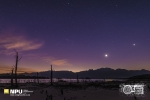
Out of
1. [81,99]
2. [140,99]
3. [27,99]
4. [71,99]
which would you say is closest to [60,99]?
[71,99]

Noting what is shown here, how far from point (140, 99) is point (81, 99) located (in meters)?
8.97

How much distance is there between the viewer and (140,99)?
25000 millimetres

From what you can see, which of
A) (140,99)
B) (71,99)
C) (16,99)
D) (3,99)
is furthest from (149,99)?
(3,99)

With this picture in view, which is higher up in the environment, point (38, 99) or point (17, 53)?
point (17, 53)

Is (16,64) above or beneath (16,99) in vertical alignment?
above

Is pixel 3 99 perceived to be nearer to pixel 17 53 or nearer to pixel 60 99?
pixel 60 99

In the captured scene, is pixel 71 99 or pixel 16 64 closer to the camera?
pixel 71 99

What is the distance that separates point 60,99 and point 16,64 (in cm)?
2627

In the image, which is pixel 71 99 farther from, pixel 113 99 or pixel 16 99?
pixel 16 99

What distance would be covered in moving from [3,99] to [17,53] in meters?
24.7

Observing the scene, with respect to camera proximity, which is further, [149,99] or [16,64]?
[16,64]

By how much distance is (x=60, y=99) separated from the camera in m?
25.4

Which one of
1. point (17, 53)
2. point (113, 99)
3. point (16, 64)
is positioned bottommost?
point (113, 99)

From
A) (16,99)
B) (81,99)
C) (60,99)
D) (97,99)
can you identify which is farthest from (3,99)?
(97,99)
